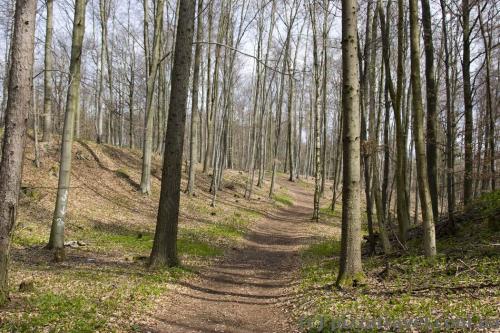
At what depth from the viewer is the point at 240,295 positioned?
8320mm

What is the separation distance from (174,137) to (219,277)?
11.9ft

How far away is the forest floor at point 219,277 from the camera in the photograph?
595 centimetres

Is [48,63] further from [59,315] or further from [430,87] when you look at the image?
[430,87]

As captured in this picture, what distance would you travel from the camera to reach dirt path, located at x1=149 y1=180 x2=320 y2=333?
6.52 metres

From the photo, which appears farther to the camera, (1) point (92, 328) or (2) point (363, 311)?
(2) point (363, 311)

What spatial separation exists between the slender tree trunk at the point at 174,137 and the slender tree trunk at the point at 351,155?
388 cm

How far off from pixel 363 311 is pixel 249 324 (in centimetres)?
189

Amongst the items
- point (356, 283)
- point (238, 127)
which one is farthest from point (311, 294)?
point (238, 127)

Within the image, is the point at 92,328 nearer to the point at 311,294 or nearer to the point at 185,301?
the point at 185,301

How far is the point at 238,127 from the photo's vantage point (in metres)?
62.8

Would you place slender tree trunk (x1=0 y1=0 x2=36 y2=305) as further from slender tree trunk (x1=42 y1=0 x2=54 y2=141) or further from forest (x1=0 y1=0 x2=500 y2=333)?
slender tree trunk (x1=42 y1=0 x2=54 y2=141)

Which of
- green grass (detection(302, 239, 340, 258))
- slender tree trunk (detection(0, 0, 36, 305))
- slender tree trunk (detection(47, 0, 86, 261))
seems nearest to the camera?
slender tree trunk (detection(0, 0, 36, 305))

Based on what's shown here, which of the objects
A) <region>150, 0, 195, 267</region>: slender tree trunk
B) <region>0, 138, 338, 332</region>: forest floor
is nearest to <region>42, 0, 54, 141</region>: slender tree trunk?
<region>0, 138, 338, 332</region>: forest floor

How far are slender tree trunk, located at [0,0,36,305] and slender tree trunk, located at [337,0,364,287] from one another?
5.39 m
